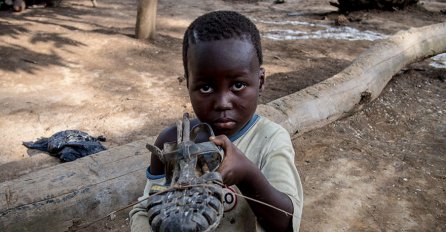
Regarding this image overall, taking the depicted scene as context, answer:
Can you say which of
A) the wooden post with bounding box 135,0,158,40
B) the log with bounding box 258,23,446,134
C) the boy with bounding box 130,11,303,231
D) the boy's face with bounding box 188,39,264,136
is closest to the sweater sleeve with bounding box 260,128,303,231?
the boy with bounding box 130,11,303,231

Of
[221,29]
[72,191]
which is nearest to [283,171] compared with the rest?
[221,29]

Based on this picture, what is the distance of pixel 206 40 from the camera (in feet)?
4.43

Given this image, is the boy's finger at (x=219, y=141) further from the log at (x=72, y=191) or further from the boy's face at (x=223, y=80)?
the log at (x=72, y=191)

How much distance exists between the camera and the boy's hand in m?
1.13

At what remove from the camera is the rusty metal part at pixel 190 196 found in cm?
92

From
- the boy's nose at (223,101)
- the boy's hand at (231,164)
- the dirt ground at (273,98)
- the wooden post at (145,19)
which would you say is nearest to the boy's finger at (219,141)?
the boy's hand at (231,164)

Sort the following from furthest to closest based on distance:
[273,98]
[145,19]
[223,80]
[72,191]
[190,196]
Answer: [145,19] < [273,98] < [72,191] < [223,80] < [190,196]

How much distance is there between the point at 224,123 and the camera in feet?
4.65

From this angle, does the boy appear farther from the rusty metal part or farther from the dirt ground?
the dirt ground

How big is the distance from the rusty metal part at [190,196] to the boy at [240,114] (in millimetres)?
186

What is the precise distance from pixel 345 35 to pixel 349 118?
3.92 m

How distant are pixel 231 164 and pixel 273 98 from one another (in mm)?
3521

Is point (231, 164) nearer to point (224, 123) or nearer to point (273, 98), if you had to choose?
point (224, 123)

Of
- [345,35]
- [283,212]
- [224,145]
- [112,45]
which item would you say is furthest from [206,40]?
[345,35]
